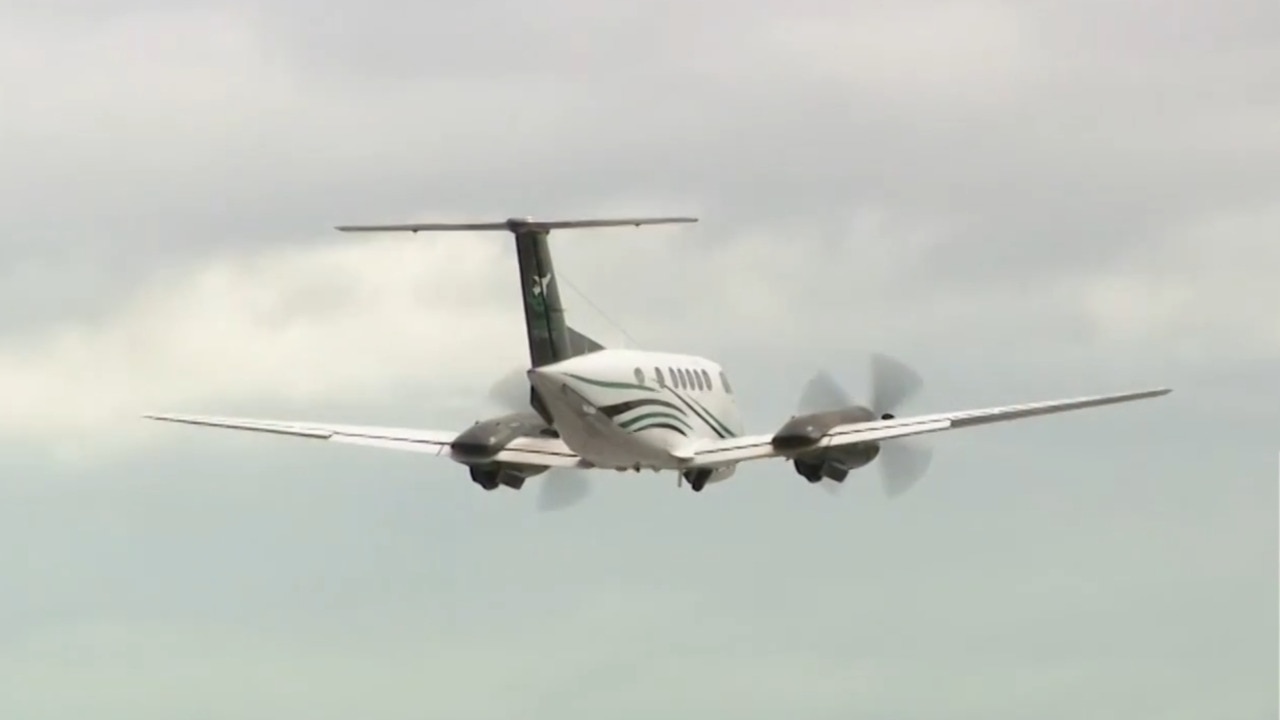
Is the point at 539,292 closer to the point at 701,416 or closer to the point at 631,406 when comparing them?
the point at 631,406

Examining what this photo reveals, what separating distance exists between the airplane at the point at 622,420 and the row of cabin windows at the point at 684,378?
6 cm

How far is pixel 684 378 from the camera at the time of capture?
3002 inches

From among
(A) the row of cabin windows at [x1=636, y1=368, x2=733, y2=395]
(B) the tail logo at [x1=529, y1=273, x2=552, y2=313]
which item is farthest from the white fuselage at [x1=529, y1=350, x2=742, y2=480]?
(B) the tail logo at [x1=529, y1=273, x2=552, y2=313]

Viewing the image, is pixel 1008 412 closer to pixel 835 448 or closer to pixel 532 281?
pixel 835 448

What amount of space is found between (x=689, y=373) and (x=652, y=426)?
4.06m

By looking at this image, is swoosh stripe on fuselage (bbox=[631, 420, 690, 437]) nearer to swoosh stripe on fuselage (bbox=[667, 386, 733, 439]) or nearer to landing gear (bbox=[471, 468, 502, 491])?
swoosh stripe on fuselage (bbox=[667, 386, 733, 439])

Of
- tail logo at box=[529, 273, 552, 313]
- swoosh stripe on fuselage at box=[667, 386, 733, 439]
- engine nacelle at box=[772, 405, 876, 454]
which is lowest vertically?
engine nacelle at box=[772, 405, 876, 454]

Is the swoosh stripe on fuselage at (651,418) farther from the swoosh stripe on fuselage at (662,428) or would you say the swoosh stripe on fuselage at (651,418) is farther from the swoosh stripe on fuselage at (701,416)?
the swoosh stripe on fuselage at (701,416)

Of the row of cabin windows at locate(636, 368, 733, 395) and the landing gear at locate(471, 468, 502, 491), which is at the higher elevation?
the row of cabin windows at locate(636, 368, 733, 395)

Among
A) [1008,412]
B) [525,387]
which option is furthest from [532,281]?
[1008,412]

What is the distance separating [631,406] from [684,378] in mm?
4361

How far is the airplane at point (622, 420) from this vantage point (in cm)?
7119

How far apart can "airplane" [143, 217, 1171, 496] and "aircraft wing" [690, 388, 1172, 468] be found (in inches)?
Answer: 1.0

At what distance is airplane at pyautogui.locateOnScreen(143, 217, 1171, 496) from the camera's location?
71.2m
